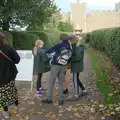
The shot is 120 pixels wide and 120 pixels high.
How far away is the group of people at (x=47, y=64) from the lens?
696 cm

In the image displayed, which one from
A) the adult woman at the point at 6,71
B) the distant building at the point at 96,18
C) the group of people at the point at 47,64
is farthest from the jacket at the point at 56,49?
the distant building at the point at 96,18

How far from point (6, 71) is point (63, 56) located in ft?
5.16

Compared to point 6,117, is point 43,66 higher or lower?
higher

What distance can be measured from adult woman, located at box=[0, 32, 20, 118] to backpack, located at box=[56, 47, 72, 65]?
1227 mm

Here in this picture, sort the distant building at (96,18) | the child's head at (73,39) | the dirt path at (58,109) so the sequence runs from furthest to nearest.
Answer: the distant building at (96,18) < the child's head at (73,39) < the dirt path at (58,109)

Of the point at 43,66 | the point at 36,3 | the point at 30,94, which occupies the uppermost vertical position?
the point at 36,3

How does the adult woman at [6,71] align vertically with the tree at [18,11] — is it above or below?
below

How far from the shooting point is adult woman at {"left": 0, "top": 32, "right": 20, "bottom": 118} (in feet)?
22.7

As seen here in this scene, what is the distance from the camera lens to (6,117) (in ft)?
23.5

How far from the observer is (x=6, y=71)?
6961 mm

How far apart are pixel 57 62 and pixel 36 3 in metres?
15.3

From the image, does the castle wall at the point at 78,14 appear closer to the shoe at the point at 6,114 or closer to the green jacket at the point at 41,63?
the green jacket at the point at 41,63

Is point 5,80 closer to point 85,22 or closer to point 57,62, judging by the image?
point 57,62

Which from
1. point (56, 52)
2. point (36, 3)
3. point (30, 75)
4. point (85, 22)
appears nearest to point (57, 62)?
point (56, 52)
